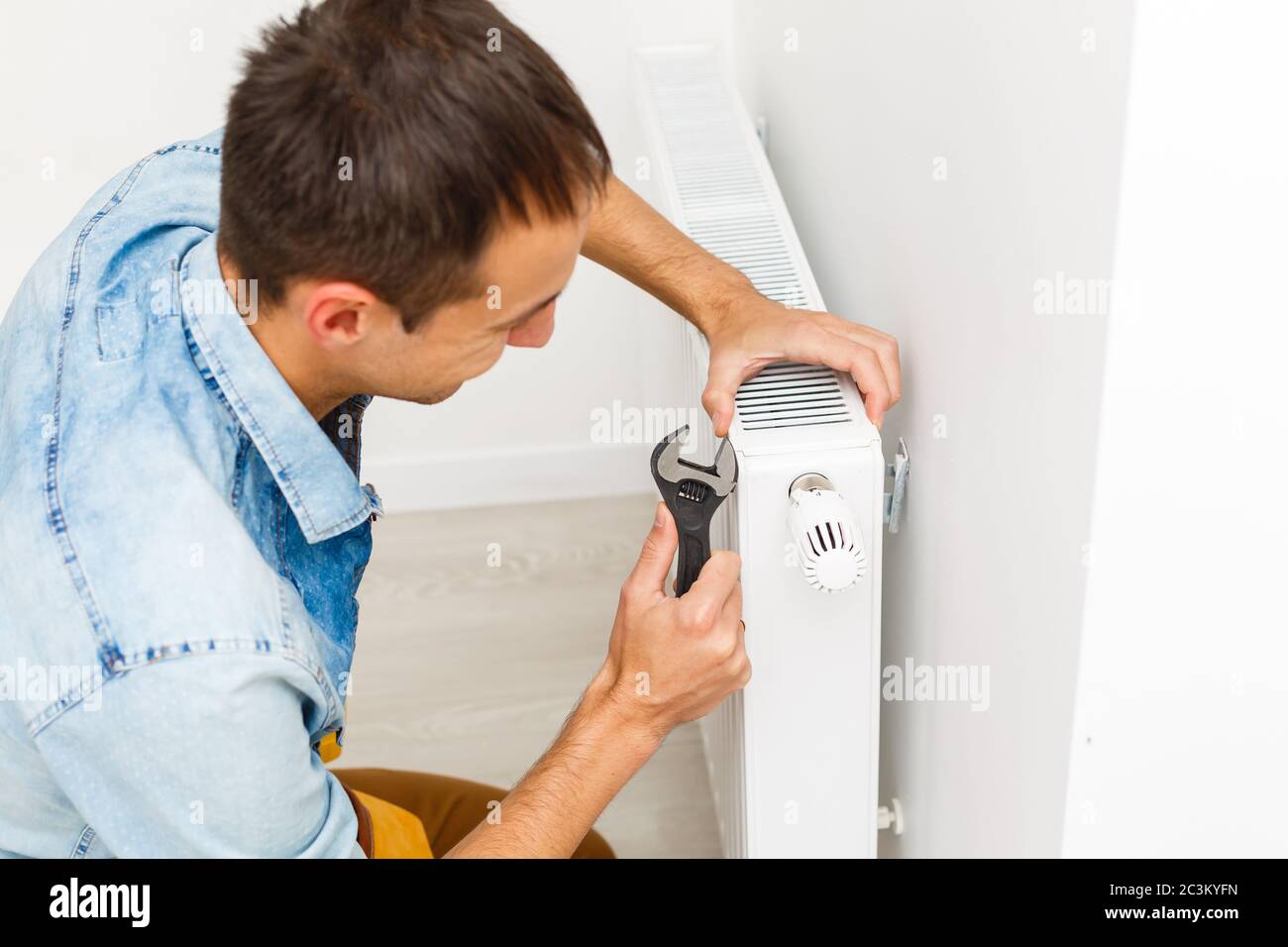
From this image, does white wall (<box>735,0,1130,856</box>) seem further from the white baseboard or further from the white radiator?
the white baseboard

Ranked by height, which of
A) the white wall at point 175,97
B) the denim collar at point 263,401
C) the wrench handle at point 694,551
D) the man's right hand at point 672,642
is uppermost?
the white wall at point 175,97

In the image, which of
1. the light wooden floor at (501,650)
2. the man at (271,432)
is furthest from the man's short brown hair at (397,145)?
the light wooden floor at (501,650)

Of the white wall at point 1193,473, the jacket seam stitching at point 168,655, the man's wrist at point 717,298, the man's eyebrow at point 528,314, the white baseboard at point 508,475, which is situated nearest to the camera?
the white wall at point 1193,473

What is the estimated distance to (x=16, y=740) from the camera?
2.39ft

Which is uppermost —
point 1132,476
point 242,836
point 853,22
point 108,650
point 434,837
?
point 853,22

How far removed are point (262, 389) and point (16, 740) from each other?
0.85ft

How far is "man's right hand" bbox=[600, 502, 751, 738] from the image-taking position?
2.57 feet

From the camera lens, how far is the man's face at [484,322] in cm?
68

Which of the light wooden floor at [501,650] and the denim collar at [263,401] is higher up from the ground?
the denim collar at [263,401]

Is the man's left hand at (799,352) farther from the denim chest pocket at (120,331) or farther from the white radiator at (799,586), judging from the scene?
the denim chest pocket at (120,331)

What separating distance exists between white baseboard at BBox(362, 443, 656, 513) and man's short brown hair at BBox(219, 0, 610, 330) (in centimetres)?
A: 138

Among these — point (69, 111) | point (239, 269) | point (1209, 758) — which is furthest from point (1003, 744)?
point (69, 111)

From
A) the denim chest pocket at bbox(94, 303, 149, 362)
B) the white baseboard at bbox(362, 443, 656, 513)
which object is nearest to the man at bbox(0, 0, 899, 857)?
the denim chest pocket at bbox(94, 303, 149, 362)
